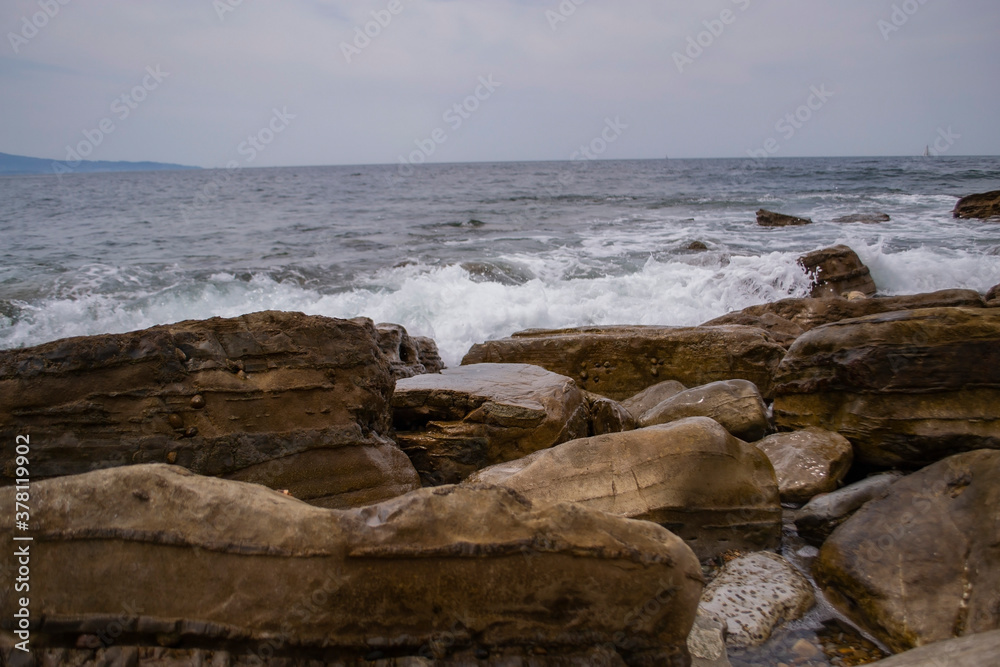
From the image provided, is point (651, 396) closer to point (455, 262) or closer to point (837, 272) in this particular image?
point (837, 272)

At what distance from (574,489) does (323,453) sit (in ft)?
4.19

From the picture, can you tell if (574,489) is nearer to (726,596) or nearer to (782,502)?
(726,596)

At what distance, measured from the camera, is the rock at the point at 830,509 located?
3.21 metres

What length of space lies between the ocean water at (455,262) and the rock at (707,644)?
559 centimetres

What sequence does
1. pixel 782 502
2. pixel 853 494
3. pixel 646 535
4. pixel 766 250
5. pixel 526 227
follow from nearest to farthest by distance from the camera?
pixel 646 535, pixel 853 494, pixel 782 502, pixel 766 250, pixel 526 227

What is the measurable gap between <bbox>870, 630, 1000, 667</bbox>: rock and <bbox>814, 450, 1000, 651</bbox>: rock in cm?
39

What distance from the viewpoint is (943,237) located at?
13625 mm

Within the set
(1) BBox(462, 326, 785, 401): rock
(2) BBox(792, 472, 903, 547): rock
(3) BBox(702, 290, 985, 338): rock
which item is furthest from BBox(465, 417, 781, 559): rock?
(3) BBox(702, 290, 985, 338): rock

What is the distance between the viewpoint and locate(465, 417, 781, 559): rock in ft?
9.95

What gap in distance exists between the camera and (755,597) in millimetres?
2711

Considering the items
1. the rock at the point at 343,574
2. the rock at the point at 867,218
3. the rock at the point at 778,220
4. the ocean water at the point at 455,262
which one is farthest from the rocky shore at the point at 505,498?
the rock at the point at 867,218

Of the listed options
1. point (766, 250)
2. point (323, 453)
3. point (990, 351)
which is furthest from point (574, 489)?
point (766, 250)

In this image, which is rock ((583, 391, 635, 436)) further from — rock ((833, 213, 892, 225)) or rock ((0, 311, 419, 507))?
rock ((833, 213, 892, 225))

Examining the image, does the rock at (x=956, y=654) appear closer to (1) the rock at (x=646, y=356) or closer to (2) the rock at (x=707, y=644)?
(2) the rock at (x=707, y=644)
